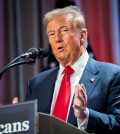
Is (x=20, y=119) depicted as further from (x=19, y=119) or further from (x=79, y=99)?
(x=79, y=99)

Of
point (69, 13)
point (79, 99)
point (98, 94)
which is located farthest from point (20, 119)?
point (69, 13)

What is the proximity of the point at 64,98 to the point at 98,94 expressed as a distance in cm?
18

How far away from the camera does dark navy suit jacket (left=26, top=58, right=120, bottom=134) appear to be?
1.58 meters

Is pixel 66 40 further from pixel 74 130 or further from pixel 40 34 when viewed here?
pixel 40 34

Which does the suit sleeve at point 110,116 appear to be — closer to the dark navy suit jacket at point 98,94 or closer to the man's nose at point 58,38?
the dark navy suit jacket at point 98,94

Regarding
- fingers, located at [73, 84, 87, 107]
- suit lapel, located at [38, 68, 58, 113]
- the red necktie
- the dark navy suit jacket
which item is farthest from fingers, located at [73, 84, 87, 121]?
suit lapel, located at [38, 68, 58, 113]

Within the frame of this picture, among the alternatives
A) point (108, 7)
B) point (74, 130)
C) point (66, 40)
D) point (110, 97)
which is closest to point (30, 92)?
point (66, 40)

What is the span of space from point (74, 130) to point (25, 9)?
2.05m

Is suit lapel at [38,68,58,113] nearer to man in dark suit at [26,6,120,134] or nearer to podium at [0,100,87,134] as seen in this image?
man in dark suit at [26,6,120,134]

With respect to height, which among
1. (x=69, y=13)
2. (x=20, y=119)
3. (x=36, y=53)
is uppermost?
(x=69, y=13)

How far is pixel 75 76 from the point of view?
191 centimetres

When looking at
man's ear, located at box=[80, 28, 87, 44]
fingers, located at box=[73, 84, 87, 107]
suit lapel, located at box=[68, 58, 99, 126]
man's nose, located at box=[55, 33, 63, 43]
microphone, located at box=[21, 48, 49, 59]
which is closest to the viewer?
fingers, located at box=[73, 84, 87, 107]

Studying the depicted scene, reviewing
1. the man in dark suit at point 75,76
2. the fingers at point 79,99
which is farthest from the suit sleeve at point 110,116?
the fingers at point 79,99

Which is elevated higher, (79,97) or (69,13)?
(69,13)
